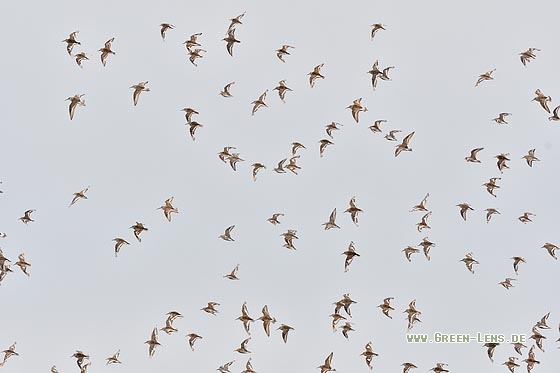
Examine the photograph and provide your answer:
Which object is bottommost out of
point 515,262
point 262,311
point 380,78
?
point 262,311

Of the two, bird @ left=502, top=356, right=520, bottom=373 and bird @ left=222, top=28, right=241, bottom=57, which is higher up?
bird @ left=222, top=28, right=241, bottom=57

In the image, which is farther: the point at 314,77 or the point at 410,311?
the point at 410,311

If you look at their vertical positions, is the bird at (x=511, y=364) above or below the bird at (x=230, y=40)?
below

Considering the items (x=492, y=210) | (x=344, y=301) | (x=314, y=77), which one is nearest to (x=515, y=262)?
(x=492, y=210)

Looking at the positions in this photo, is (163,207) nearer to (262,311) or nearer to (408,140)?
(262,311)

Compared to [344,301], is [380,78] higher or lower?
higher

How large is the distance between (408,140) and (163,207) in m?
16.4

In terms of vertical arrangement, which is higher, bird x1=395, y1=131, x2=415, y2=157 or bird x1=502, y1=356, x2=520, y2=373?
bird x1=395, y1=131, x2=415, y2=157

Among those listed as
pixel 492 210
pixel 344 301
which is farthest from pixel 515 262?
pixel 344 301

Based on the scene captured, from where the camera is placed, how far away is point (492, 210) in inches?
4001

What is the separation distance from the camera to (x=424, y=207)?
100 m

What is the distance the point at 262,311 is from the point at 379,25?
2018 centimetres

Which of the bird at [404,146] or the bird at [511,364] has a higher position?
the bird at [404,146]

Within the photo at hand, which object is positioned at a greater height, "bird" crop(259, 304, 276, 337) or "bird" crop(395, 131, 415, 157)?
"bird" crop(395, 131, 415, 157)
